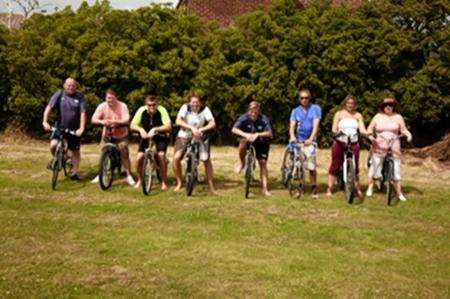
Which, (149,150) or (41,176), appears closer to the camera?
(149,150)

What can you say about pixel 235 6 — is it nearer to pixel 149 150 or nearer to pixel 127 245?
pixel 149 150

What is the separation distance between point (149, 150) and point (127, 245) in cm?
300

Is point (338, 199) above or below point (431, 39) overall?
below

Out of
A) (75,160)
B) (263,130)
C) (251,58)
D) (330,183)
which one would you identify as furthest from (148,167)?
(251,58)

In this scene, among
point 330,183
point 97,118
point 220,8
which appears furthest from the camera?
point 220,8

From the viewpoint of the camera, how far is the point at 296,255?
594 centimetres

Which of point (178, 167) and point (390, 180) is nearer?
point (390, 180)

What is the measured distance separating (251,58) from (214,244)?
34.0 feet

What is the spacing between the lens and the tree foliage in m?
15.3

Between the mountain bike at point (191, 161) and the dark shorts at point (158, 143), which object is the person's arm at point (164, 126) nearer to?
the dark shorts at point (158, 143)

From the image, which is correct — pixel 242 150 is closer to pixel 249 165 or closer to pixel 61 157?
pixel 249 165

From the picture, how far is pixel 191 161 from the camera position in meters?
8.69

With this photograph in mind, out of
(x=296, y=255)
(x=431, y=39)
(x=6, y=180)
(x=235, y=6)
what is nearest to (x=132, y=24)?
(x=235, y=6)

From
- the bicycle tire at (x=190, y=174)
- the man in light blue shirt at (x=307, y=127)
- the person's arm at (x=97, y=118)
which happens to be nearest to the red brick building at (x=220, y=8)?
the person's arm at (x=97, y=118)
